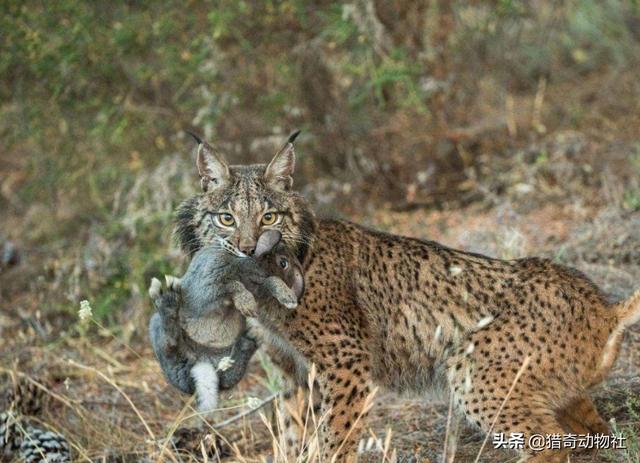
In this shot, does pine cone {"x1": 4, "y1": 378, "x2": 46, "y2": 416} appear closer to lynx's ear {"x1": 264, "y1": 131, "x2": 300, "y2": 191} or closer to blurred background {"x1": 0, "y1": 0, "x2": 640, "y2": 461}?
blurred background {"x1": 0, "y1": 0, "x2": 640, "y2": 461}

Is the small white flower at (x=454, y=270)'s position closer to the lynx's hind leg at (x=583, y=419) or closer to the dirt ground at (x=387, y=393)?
the dirt ground at (x=387, y=393)

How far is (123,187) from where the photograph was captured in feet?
34.2

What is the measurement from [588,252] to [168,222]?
3.93 metres

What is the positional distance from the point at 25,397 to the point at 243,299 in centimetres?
259

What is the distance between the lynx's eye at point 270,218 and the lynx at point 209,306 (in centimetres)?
20

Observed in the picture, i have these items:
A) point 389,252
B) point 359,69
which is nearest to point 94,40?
point 359,69

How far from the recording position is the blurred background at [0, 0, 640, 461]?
30.9 ft

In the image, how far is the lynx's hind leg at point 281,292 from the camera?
5312mm

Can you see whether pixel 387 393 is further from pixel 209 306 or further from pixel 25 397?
pixel 25 397

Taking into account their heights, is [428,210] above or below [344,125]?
below

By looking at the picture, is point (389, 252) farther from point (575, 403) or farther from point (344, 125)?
point (344, 125)

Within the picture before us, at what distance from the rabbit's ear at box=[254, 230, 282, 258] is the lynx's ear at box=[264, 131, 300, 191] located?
54cm

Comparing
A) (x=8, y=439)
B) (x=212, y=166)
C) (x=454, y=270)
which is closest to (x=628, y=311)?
(x=454, y=270)

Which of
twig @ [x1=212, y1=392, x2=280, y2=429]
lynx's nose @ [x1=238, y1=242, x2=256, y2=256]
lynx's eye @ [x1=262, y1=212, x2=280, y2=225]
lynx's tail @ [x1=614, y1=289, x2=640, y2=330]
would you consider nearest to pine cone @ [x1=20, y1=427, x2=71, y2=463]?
twig @ [x1=212, y1=392, x2=280, y2=429]
